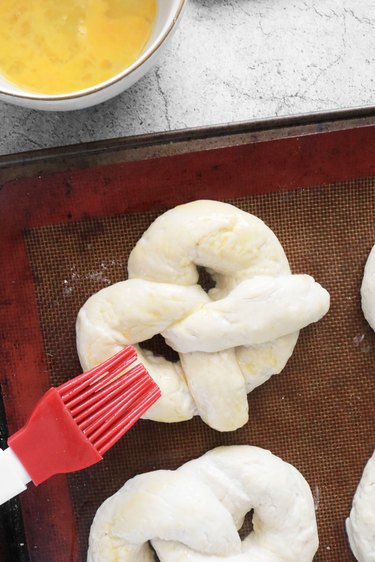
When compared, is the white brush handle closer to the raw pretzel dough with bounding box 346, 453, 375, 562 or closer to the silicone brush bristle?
the silicone brush bristle

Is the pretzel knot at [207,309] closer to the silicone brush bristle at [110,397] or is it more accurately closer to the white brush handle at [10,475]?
the silicone brush bristle at [110,397]

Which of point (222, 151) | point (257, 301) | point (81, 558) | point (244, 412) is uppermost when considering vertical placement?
point (222, 151)

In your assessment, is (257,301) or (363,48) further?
(363,48)

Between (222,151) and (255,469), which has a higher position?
(222,151)

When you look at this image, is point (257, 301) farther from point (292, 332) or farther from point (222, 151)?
point (222, 151)

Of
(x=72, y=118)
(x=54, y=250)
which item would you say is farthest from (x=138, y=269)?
(x=72, y=118)

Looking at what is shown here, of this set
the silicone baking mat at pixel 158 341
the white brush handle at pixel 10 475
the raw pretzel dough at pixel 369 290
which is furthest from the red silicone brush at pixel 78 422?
the raw pretzel dough at pixel 369 290

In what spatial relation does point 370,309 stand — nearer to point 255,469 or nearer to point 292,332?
point 292,332
